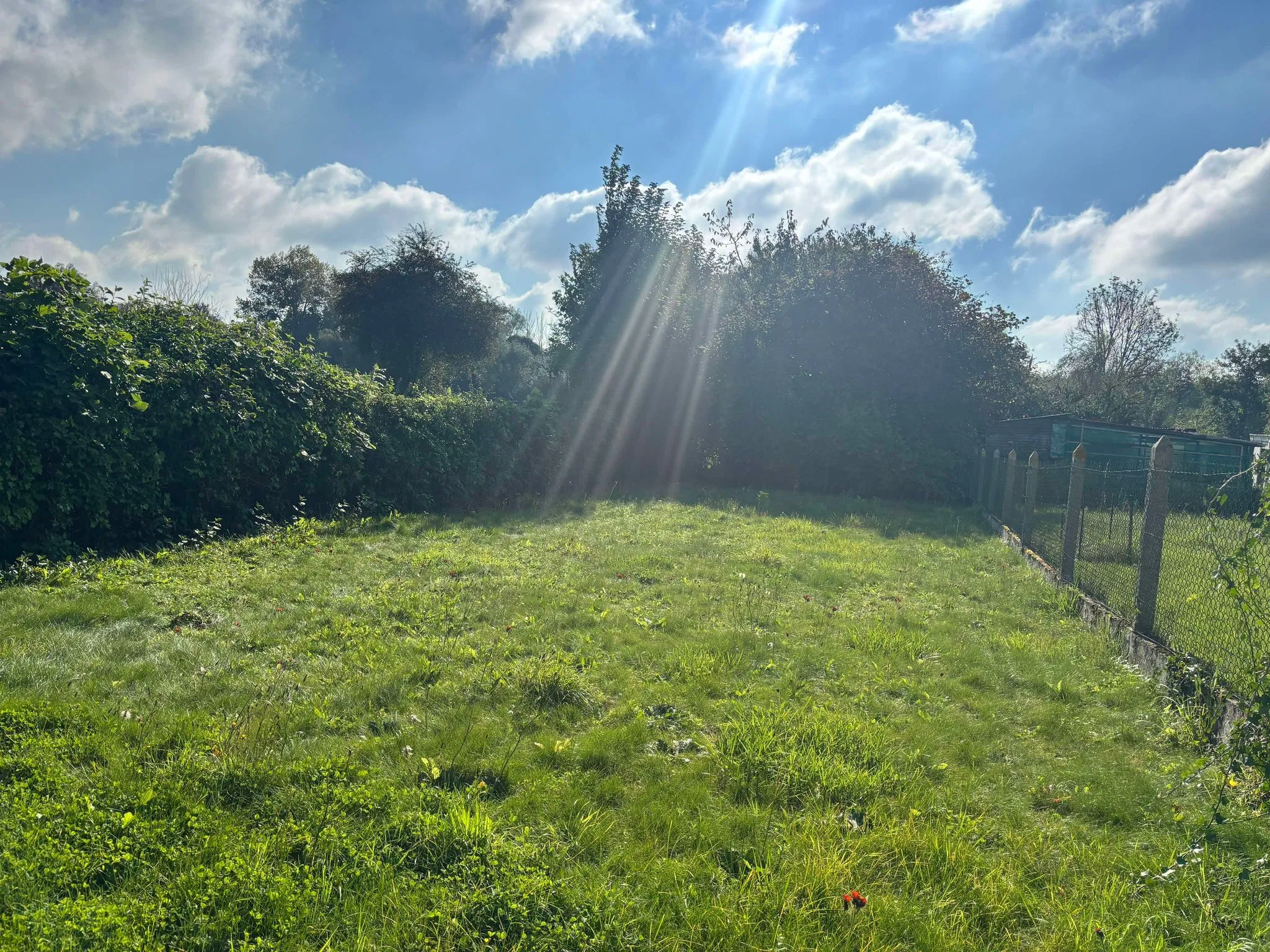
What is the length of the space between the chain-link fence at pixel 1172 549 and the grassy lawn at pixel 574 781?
1.82 ft

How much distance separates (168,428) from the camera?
7.76m

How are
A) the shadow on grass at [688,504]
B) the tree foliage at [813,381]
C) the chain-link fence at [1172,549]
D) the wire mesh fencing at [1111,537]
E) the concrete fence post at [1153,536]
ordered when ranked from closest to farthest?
the chain-link fence at [1172,549] < the concrete fence post at [1153,536] < the wire mesh fencing at [1111,537] < the shadow on grass at [688,504] < the tree foliage at [813,381]

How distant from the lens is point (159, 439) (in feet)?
25.7

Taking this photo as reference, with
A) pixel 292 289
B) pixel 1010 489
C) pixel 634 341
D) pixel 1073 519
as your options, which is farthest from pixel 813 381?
pixel 292 289

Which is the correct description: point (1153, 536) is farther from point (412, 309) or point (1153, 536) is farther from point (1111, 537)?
point (412, 309)

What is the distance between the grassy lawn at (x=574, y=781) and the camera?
92.9 inches

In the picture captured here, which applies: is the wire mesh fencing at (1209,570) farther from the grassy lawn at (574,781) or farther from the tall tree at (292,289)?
the tall tree at (292,289)

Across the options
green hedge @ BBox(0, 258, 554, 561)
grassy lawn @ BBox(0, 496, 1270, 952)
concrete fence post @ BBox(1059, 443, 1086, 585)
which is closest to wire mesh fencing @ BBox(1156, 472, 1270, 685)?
grassy lawn @ BBox(0, 496, 1270, 952)

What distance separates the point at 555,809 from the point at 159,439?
23.4 feet

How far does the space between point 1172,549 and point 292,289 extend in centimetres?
5084

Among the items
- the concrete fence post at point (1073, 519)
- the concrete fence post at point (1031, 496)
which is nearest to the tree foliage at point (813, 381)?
the concrete fence post at point (1031, 496)

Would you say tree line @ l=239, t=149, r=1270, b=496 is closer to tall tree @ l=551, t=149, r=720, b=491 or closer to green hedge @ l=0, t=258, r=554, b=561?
tall tree @ l=551, t=149, r=720, b=491

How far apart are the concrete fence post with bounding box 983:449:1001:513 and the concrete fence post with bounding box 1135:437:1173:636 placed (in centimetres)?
1021

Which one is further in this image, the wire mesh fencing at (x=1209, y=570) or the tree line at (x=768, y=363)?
Answer: the tree line at (x=768, y=363)
